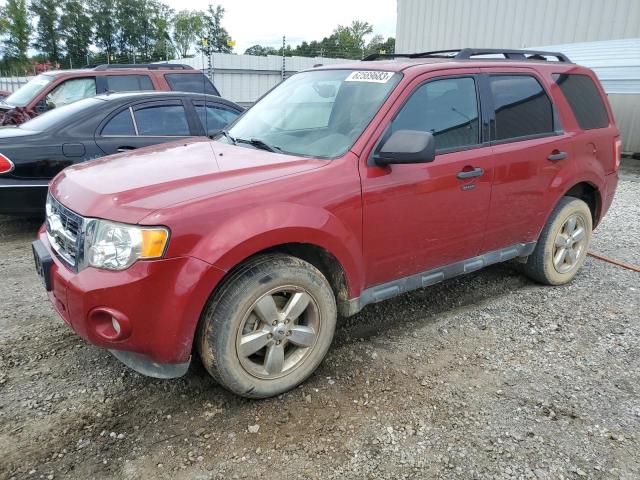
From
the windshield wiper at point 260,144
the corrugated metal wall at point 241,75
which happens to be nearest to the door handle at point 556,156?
the windshield wiper at point 260,144

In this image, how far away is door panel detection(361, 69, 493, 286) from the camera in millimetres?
3018

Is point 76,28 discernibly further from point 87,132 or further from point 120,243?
point 120,243

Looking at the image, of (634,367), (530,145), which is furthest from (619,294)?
(530,145)

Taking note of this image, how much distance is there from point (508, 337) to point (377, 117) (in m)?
1.81

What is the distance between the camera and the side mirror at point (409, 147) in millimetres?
2785

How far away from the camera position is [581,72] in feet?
14.3

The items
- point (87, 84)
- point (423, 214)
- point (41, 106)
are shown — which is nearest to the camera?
point (423, 214)

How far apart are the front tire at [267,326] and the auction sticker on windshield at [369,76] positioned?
134 cm

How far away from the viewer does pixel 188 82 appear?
8.12 metres

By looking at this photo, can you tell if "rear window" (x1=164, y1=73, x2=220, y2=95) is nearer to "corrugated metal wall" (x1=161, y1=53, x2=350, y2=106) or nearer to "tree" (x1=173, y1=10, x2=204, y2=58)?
"corrugated metal wall" (x1=161, y1=53, x2=350, y2=106)

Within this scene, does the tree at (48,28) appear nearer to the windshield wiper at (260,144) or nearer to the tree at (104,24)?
the tree at (104,24)

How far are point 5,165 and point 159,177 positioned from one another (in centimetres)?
316

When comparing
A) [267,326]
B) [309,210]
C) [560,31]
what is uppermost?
[560,31]

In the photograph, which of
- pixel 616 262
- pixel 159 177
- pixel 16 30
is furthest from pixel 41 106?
pixel 16 30
